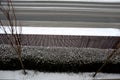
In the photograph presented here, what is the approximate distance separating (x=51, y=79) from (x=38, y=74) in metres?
0.29

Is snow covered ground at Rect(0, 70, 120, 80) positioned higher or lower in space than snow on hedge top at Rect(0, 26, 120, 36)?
lower

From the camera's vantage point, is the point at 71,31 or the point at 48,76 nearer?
the point at 48,76

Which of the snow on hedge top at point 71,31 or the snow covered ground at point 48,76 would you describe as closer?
the snow covered ground at point 48,76

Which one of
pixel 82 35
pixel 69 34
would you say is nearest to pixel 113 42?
pixel 82 35

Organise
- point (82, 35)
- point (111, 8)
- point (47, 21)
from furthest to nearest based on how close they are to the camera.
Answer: point (111, 8) < point (47, 21) < point (82, 35)

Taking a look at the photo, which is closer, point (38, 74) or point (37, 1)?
point (38, 74)

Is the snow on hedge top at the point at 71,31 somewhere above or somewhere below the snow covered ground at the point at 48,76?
above

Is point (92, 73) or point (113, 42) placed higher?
point (113, 42)

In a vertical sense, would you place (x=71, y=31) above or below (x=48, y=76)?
above

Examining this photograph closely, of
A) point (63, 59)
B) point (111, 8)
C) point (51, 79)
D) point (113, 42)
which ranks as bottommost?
point (51, 79)

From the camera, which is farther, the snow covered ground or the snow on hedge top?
the snow on hedge top

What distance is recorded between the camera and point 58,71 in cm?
333

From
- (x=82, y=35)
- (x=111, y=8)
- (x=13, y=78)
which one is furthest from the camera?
(x=111, y=8)

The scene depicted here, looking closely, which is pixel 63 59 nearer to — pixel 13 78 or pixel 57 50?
pixel 57 50
